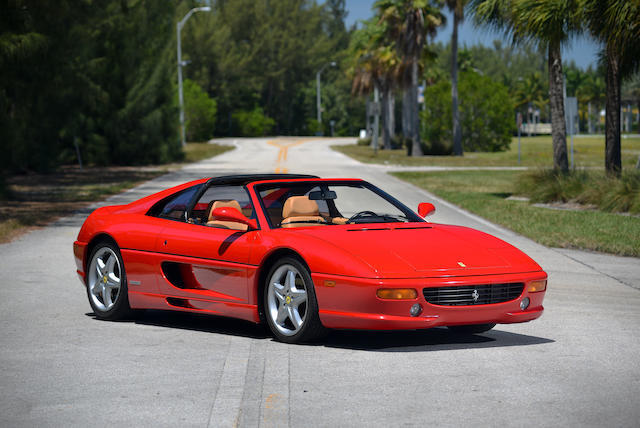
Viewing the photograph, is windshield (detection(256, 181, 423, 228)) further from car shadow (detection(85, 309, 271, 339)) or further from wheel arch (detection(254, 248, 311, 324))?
car shadow (detection(85, 309, 271, 339))

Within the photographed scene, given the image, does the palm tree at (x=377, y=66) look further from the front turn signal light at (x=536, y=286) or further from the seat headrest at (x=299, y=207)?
the front turn signal light at (x=536, y=286)

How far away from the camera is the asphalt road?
575 cm

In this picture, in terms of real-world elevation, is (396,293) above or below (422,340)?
above

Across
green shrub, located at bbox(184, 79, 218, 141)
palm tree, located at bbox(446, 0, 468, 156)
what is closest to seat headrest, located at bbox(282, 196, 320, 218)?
palm tree, located at bbox(446, 0, 468, 156)

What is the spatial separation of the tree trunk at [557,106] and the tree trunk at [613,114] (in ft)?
4.36

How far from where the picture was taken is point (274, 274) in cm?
780

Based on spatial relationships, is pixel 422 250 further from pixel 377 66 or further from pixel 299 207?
pixel 377 66

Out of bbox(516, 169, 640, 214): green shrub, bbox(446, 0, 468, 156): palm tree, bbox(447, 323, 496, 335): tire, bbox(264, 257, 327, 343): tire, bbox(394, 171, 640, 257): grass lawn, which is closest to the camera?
bbox(264, 257, 327, 343): tire

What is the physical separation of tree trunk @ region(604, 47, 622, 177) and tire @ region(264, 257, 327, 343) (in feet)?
57.4

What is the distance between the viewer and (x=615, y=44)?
2186cm

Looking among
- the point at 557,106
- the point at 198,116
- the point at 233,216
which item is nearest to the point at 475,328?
the point at 233,216

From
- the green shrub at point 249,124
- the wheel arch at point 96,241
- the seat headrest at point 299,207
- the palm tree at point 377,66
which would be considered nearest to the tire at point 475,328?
the seat headrest at point 299,207

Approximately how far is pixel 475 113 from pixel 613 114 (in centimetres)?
4778

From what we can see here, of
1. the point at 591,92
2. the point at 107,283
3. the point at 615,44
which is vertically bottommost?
the point at 107,283
